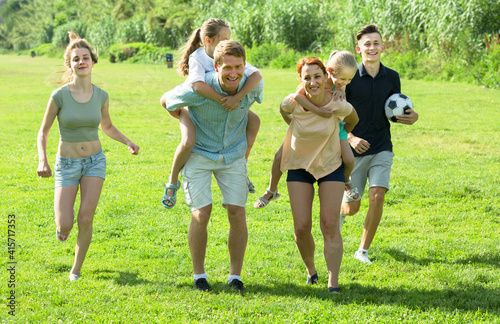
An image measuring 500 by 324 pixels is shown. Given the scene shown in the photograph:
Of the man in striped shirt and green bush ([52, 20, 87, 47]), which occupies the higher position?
the man in striped shirt

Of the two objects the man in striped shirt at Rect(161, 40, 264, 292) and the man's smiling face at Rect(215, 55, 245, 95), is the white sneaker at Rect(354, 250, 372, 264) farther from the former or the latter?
the man's smiling face at Rect(215, 55, 245, 95)

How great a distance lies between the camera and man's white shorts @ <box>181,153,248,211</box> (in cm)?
505

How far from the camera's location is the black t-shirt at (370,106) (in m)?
6.04

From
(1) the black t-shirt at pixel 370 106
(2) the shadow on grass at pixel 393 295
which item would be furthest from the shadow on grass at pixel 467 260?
(1) the black t-shirt at pixel 370 106

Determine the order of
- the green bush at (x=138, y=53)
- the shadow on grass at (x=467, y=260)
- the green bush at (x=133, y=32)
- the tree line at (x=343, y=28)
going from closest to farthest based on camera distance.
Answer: the shadow on grass at (x=467, y=260) < the tree line at (x=343, y=28) < the green bush at (x=138, y=53) < the green bush at (x=133, y=32)

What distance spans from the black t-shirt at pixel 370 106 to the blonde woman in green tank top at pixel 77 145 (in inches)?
99.6

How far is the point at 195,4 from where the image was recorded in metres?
50.8

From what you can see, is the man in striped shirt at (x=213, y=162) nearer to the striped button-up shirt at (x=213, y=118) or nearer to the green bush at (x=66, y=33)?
the striped button-up shirt at (x=213, y=118)

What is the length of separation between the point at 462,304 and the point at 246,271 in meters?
1.97

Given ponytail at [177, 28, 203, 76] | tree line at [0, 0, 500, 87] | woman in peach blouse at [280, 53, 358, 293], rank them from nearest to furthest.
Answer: woman in peach blouse at [280, 53, 358, 293]
ponytail at [177, 28, 203, 76]
tree line at [0, 0, 500, 87]

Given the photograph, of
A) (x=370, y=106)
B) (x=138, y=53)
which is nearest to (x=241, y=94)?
(x=370, y=106)

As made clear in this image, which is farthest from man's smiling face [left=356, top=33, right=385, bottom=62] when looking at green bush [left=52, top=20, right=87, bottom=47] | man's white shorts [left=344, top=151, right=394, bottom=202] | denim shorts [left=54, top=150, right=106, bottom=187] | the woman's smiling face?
green bush [left=52, top=20, right=87, bottom=47]

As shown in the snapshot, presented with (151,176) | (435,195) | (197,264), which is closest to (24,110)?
(151,176)

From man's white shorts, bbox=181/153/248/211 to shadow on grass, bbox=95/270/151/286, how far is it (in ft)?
3.11
